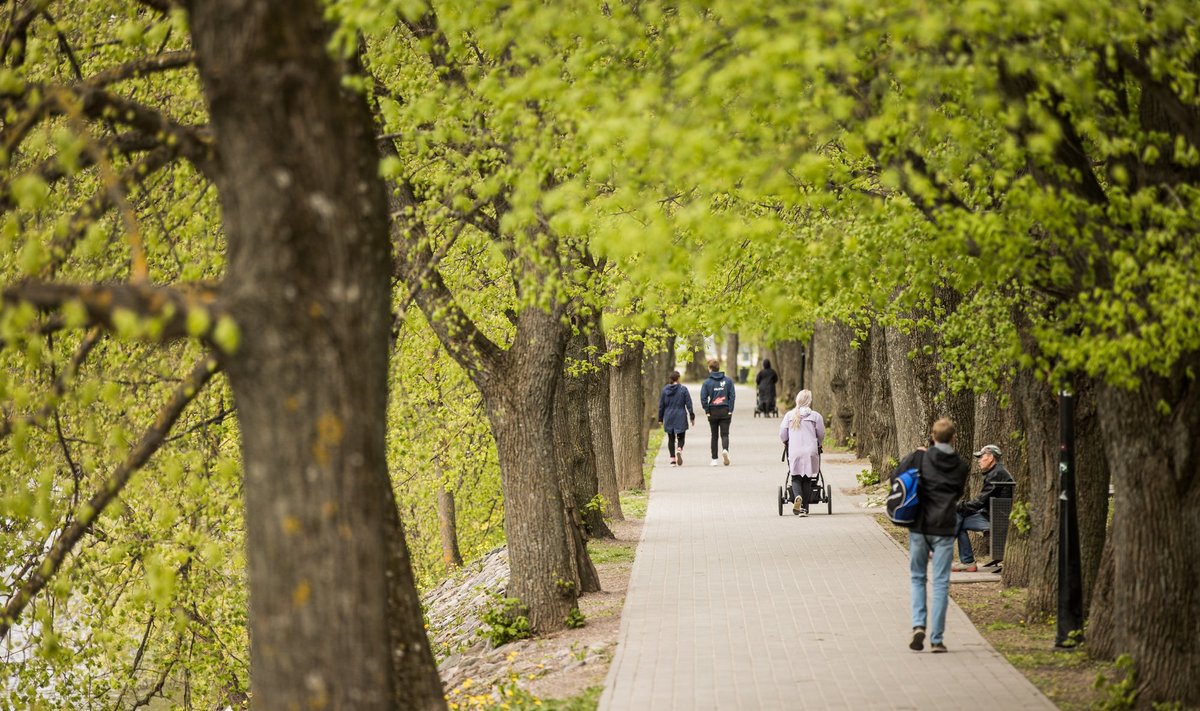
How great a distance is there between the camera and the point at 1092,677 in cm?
1026

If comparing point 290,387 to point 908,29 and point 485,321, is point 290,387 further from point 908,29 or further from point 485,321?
point 485,321

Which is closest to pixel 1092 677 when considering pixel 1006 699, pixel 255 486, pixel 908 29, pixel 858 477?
pixel 1006 699

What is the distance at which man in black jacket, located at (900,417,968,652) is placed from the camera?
445 inches

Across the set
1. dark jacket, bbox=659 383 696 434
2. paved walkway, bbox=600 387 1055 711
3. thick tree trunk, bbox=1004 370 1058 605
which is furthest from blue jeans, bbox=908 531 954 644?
dark jacket, bbox=659 383 696 434

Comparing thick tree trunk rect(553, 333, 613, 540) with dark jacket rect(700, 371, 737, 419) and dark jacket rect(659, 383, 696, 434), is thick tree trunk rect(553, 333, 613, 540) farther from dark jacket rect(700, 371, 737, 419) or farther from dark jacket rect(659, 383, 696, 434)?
dark jacket rect(659, 383, 696, 434)

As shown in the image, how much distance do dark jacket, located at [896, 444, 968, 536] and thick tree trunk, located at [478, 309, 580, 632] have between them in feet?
11.4

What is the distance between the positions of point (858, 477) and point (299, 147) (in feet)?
68.7

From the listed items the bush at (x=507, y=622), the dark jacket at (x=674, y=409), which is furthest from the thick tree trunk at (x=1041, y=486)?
the dark jacket at (x=674, y=409)

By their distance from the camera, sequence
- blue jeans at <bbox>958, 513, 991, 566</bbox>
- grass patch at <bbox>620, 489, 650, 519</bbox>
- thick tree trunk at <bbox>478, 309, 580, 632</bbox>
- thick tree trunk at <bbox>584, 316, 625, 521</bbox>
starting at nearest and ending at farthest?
thick tree trunk at <bbox>478, 309, 580, 632</bbox> → blue jeans at <bbox>958, 513, 991, 566</bbox> → thick tree trunk at <bbox>584, 316, 625, 521</bbox> → grass patch at <bbox>620, 489, 650, 519</bbox>

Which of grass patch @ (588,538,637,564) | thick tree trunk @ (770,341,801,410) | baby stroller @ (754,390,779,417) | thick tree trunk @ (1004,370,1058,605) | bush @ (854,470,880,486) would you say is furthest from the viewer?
baby stroller @ (754,390,779,417)

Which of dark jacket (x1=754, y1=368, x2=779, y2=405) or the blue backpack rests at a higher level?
dark jacket (x1=754, y1=368, x2=779, y2=405)

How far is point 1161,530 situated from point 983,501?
658cm

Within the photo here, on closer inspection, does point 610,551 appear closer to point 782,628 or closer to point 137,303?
point 782,628

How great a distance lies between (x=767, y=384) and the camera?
4741 cm
